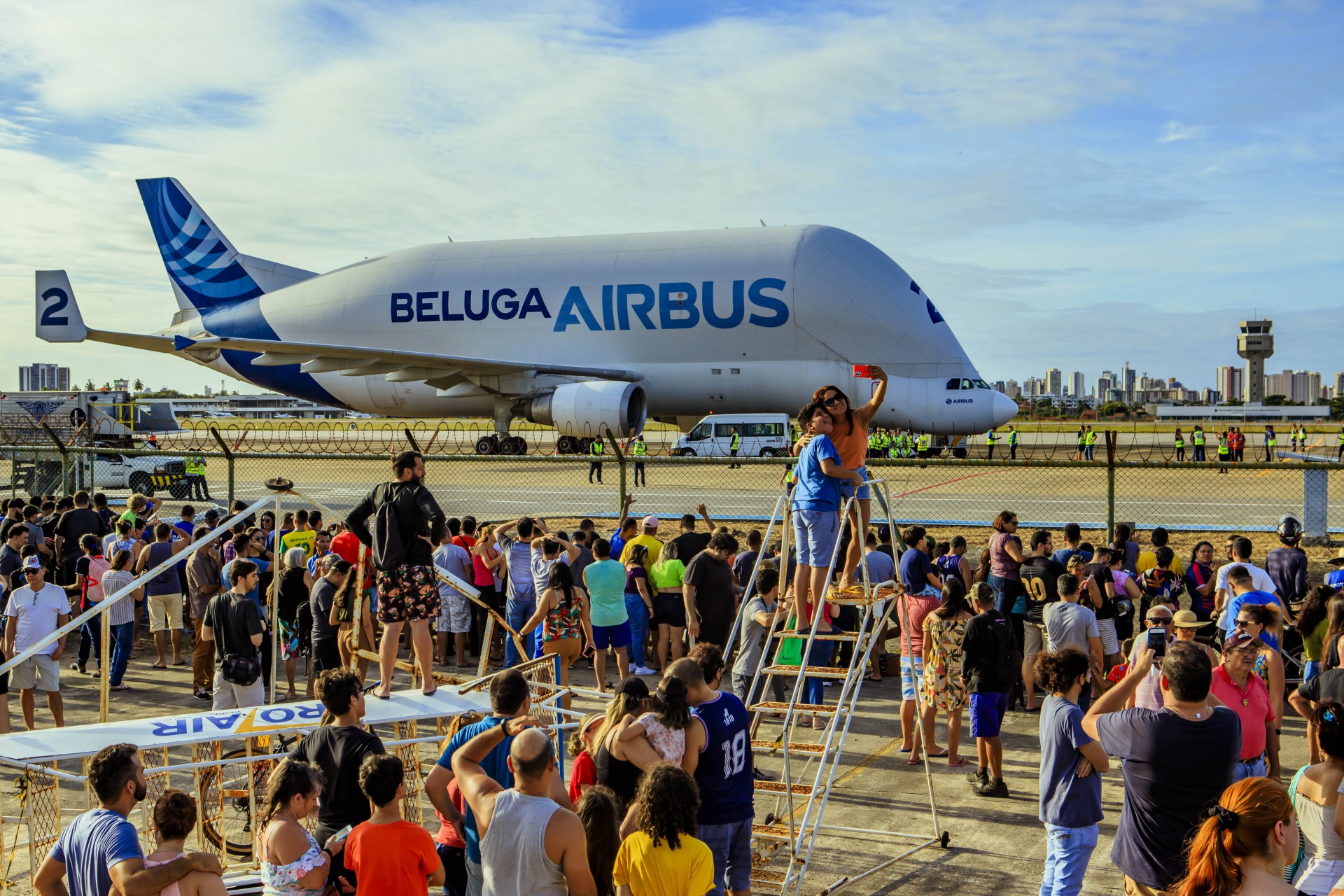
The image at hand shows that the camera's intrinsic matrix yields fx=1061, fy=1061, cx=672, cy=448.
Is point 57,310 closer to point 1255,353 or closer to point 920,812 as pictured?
point 920,812

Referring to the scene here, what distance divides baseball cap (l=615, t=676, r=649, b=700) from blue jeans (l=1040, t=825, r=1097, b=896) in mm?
2067

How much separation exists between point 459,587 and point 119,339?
32173 mm

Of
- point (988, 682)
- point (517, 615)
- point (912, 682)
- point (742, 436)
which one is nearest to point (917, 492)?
point (742, 436)

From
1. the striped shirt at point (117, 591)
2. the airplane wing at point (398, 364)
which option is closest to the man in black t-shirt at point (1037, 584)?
the striped shirt at point (117, 591)

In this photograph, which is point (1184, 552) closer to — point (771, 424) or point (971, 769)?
point (971, 769)

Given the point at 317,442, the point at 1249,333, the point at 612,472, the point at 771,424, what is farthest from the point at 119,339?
the point at 1249,333

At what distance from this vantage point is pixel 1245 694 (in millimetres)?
5738

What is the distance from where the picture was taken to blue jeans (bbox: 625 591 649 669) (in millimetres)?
10789

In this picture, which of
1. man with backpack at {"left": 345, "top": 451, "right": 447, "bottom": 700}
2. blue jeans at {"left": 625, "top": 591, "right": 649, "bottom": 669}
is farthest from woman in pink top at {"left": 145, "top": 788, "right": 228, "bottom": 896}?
blue jeans at {"left": 625, "top": 591, "right": 649, "bottom": 669}

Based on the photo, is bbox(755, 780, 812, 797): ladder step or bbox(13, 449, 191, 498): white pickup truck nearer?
bbox(755, 780, 812, 797): ladder step

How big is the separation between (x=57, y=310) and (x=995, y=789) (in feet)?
87.0

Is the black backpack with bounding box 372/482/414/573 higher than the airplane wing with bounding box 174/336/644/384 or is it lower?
lower

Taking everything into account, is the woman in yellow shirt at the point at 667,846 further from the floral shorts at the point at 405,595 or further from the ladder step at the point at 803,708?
the floral shorts at the point at 405,595

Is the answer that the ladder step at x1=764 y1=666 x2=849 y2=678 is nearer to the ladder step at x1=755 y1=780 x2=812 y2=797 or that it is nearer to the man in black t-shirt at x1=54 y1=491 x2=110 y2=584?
the ladder step at x1=755 y1=780 x2=812 y2=797
